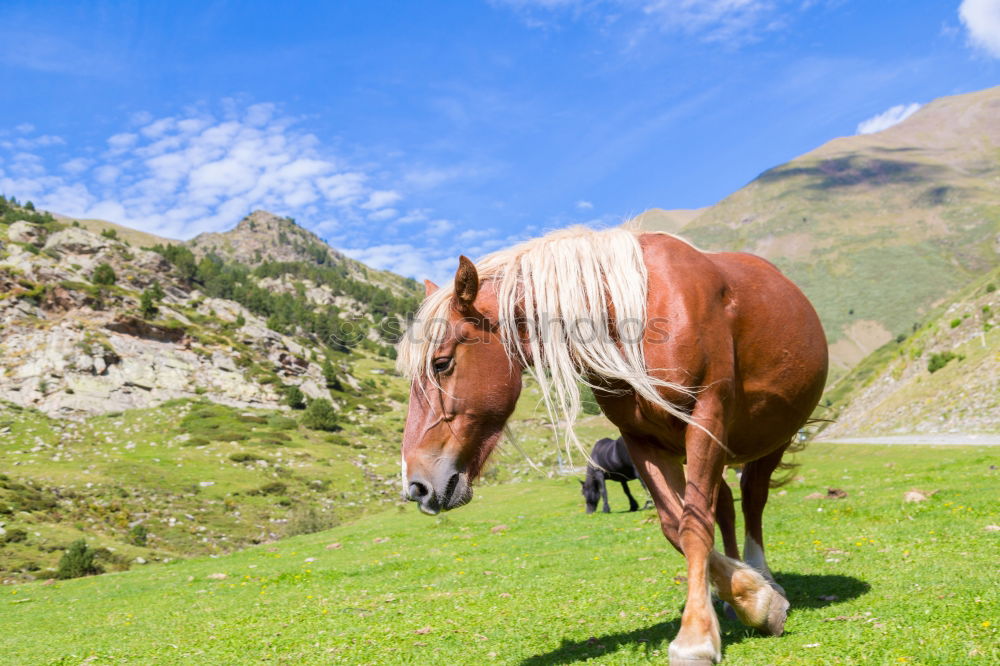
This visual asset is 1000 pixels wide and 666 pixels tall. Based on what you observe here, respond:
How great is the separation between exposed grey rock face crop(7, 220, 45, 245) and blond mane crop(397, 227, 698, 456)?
98.4 m

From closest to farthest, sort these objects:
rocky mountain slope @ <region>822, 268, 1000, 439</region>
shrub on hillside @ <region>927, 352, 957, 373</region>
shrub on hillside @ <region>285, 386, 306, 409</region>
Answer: rocky mountain slope @ <region>822, 268, 1000, 439</region>, shrub on hillside @ <region>927, 352, 957, 373</region>, shrub on hillside @ <region>285, 386, 306, 409</region>

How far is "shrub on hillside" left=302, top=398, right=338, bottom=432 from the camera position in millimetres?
63688

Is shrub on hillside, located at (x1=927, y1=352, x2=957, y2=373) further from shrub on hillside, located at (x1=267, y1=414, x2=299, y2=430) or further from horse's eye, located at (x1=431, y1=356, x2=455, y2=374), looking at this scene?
shrub on hillside, located at (x1=267, y1=414, x2=299, y2=430)

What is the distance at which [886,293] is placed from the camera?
16175 cm

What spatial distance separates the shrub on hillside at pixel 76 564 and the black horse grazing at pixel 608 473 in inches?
719

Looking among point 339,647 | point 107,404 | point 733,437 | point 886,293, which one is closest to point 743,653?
point 733,437

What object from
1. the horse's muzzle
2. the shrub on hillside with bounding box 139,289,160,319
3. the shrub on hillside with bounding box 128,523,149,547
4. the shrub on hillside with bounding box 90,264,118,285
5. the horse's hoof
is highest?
the shrub on hillside with bounding box 90,264,118,285

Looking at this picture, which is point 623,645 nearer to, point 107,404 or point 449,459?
point 449,459

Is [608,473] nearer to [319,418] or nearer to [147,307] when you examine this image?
[319,418]

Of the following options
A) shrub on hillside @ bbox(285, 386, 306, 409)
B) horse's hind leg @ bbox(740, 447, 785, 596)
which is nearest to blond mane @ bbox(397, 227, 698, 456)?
horse's hind leg @ bbox(740, 447, 785, 596)

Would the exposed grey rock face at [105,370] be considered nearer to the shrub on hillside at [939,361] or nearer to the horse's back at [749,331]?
the shrub on hillside at [939,361]

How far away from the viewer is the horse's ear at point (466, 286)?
3385mm

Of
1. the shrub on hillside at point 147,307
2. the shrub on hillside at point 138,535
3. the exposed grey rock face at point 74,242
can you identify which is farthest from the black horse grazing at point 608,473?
the exposed grey rock face at point 74,242

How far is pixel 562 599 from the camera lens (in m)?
6.55
